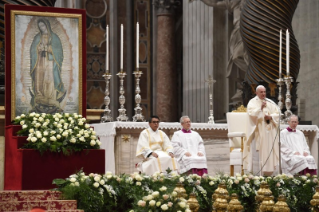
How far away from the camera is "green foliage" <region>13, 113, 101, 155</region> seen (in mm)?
8578

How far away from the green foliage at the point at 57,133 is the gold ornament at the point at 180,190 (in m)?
1.54

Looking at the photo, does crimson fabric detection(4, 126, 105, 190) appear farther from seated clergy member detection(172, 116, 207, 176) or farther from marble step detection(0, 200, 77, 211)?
seated clergy member detection(172, 116, 207, 176)

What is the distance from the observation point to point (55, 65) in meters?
9.45

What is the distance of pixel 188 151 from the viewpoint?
1059 centimetres

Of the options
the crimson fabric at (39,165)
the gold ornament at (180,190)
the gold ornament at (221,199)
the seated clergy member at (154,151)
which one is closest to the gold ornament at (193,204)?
the gold ornament at (180,190)

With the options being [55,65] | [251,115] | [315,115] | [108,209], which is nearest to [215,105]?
[315,115]

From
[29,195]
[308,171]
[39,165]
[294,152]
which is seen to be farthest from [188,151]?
[29,195]

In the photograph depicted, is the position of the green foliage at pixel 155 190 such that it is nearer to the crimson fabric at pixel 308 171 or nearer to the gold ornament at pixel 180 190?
the gold ornament at pixel 180 190

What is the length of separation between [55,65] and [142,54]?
9.33m

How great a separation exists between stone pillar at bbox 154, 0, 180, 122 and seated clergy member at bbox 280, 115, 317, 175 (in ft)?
22.7

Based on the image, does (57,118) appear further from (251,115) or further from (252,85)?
(252,85)

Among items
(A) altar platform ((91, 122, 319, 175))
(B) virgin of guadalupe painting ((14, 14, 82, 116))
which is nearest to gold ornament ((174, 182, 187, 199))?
(B) virgin of guadalupe painting ((14, 14, 82, 116))

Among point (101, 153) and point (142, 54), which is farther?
point (142, 54)

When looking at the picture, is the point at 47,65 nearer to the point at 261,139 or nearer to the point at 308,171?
the point at 261,139
